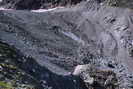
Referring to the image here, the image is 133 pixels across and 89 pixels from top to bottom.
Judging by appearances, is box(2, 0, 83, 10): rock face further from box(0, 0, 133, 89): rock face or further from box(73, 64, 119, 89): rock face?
box(73, 64, 119, 89): rock face

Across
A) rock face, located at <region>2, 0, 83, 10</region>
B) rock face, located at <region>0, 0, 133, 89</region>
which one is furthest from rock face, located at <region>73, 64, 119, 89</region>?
rock face, located at <region>2, 0, 83, 10</region>

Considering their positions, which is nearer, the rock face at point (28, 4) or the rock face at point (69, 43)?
the rock face at point (69, 43)

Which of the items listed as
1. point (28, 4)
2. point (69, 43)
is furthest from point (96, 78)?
point (28, 4)

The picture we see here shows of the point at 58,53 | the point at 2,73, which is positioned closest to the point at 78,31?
the point at 58,53

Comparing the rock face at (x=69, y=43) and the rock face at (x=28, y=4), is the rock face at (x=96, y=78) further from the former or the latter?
the rock face at (x=28, y=4)

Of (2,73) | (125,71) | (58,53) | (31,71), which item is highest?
(2,73)

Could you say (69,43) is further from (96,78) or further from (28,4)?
(28,4)

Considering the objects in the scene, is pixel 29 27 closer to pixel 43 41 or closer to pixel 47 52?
pixel 43 41

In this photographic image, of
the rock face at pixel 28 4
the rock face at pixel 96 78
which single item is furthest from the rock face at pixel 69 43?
the rock face at pixel 28 4
